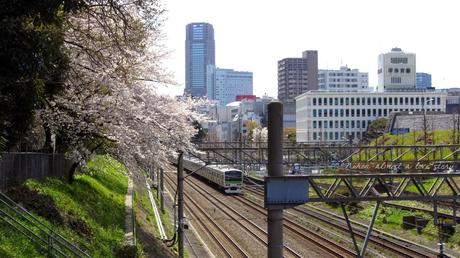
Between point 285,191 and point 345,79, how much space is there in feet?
589

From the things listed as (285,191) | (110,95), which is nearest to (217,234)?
(110,95)

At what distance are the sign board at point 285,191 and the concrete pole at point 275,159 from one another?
0.47 feet

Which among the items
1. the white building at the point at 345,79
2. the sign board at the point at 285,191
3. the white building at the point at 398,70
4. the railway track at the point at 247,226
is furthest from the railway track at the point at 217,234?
the white building at the point at 345,79

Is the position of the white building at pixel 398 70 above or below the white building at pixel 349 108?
above

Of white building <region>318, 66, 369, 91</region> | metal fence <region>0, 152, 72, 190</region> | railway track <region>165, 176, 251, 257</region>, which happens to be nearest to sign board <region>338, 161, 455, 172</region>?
railway track <region>165, 176, 251, 257</region>

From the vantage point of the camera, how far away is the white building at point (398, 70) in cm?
14450

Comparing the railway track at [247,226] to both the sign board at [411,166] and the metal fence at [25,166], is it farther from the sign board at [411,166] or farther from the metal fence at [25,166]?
the metal fence at [25,166]

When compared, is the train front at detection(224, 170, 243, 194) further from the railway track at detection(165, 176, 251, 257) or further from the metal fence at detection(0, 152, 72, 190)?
the metal fence at detection(0, 152, 72, 190)

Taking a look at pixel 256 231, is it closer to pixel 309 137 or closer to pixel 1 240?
pixel 1 240

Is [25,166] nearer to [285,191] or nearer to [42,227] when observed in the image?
[42,227]

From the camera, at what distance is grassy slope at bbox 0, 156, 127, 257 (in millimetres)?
11062

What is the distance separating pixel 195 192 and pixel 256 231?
21375mm

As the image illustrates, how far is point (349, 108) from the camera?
372ft

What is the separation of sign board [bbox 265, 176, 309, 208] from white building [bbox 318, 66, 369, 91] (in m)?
175
